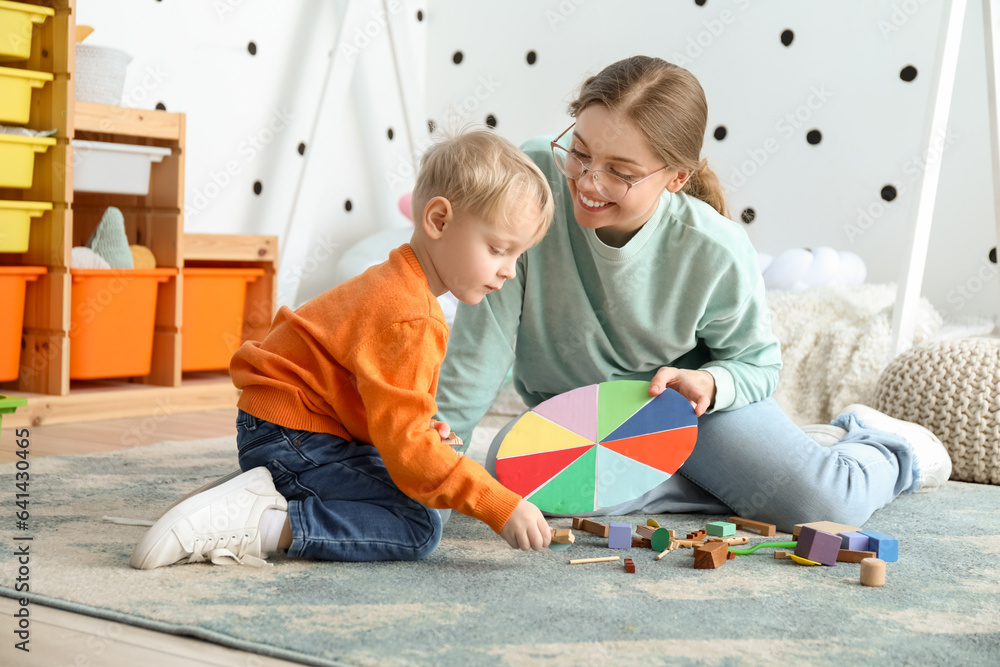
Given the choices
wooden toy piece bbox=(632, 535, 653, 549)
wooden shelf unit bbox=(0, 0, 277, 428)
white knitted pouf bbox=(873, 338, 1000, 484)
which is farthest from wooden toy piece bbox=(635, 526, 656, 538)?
wooden shelf unit bbox=(0, 0, 277, 428)

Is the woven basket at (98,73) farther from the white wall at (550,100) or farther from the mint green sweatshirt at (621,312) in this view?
the mint green sweatshirt at (621,312)

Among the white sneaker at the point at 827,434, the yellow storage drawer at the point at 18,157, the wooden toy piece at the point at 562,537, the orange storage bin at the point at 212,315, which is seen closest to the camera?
the wooden toy piece at the point at 562,537

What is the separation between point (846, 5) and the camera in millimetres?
2365

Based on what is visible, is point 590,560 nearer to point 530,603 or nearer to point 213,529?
point 530,603

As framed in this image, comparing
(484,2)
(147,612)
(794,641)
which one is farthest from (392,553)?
(484,2)

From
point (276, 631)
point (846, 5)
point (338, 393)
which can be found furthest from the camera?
point (846, 5)

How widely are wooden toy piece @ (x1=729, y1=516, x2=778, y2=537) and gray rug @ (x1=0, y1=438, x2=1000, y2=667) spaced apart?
0.08ft

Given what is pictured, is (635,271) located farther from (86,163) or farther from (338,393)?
(86,163)

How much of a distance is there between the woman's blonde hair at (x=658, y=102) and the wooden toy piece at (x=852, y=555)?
49 centimetres

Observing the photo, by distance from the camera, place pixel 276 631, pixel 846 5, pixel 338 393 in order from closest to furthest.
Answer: pixel 276 631, pixel 338 393, pixel 846 5

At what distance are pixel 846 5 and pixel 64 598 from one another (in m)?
2.25

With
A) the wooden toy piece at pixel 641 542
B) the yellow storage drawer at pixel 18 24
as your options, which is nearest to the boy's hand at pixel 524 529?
the wooden toy piece at pixel 641 542

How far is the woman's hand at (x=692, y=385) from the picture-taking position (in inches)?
47.8

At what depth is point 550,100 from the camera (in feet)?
9.41
